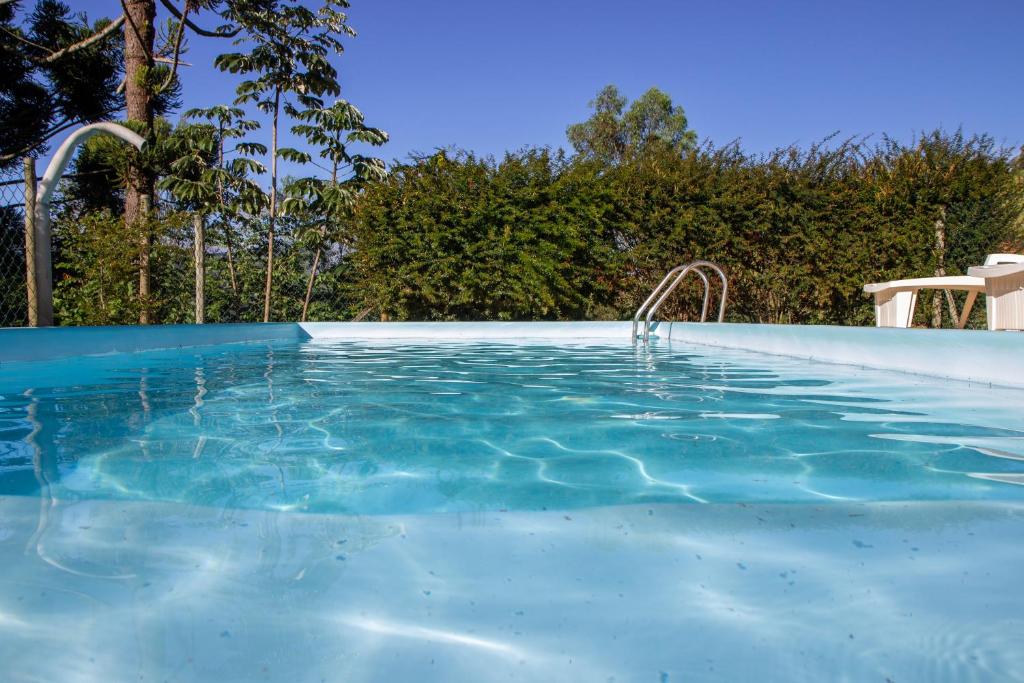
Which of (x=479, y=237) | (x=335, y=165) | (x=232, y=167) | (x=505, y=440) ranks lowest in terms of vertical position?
(x=505, y=440)

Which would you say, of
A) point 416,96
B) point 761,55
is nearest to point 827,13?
point 761,55

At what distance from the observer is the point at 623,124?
30875 millimetres

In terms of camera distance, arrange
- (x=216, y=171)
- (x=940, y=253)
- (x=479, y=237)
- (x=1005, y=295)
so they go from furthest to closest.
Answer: (x=216, y=171) < (x=940, y=253) < (x=479, y=237) < (x=1005, y=295)

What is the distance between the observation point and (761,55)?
69.1ft

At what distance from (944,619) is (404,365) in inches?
192

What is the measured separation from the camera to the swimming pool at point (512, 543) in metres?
1.04

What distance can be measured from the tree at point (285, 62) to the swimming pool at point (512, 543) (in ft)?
29.0

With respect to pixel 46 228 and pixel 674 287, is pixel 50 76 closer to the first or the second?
pixel 46 228

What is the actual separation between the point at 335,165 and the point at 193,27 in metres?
Result: 3.34

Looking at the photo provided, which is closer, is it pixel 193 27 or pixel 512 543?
pixel 512 543

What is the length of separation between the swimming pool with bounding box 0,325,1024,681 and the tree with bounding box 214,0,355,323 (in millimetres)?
8836

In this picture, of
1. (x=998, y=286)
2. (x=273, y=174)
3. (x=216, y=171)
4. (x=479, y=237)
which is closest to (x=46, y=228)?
(x=216, y=171)

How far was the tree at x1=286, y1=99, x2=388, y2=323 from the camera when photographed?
35.8ft

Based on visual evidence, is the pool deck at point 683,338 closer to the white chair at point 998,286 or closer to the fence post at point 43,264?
the fence post at point 43,264
